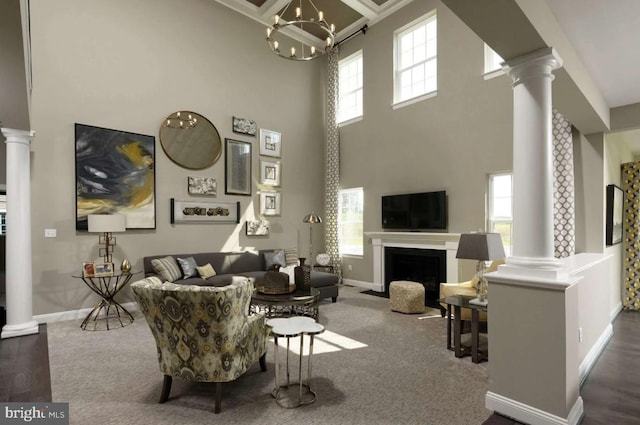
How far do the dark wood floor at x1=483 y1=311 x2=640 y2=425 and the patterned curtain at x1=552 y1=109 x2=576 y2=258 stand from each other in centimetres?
111

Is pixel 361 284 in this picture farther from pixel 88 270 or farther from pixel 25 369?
pixel 25 369

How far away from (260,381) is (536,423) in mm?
2012

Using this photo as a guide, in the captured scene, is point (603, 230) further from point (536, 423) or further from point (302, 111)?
point (302, 111)

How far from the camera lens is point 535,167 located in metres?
2.33

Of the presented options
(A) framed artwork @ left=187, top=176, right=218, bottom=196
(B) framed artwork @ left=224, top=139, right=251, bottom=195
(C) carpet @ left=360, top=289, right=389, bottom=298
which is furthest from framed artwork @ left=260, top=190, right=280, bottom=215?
(C) carpet @ left=360, top=289, right=389, bottom=298

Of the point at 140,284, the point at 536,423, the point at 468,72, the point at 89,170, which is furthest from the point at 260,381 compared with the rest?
the point at 468,72

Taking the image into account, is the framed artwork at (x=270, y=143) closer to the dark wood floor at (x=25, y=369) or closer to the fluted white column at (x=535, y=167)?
the dark wood floor at (x=25, y=369)

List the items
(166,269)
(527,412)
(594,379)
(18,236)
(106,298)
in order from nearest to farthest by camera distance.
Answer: (527,412), (594,379), (18,236), (106,298), (166,269)

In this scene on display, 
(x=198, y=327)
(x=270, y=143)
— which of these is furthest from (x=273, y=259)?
(x=198, y=327)

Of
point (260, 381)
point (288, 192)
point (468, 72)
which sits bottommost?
point (260, 381)

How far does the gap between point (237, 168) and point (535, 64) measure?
17.3 ft

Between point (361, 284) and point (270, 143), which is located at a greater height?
point (270, 143)

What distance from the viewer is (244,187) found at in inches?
264

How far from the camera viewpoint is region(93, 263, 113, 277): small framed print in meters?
4.44
